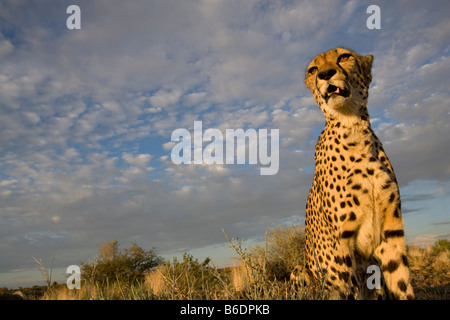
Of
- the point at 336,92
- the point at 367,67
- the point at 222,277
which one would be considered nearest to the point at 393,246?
the point at 336,92

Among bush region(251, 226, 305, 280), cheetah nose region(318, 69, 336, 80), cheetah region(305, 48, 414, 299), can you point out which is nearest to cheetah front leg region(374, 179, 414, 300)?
cheetah region(305, 48, 414, 299)

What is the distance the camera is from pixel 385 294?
334cm

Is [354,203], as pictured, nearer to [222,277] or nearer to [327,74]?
[327,74]

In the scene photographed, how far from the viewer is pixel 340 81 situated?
3.47 meters

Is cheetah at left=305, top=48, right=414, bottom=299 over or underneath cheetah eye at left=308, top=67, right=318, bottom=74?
underneath

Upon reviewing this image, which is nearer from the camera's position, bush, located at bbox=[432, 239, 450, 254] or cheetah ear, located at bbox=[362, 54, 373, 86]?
cheetah ear, located at bbox=[362, 54, 373, 86]

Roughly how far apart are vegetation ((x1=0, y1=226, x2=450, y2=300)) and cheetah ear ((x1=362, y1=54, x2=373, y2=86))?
7.27ft

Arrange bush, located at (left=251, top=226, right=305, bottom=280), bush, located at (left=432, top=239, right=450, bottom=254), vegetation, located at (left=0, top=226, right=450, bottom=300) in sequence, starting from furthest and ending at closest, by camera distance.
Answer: bush, located at (left=432, top=239, right=450, bottom=254) < bush, located at (left=251, top=226, right=305, bottom=280) < vegetation, located at (left=0, top=226, right=450, bottom=300)

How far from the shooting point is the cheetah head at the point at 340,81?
347 cm

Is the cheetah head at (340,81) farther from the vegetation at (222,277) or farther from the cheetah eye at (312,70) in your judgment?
the vegetation at (222,277)

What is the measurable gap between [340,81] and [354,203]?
3.95 feet

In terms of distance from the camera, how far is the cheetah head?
11.4 feet

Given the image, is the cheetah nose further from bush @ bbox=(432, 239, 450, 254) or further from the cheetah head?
bush @ bbox=(432, 239, 450, 254)
